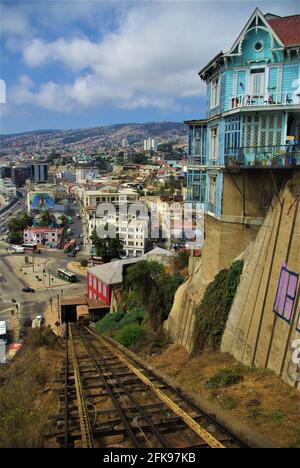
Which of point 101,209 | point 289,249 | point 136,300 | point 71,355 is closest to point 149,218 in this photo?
point 101,209

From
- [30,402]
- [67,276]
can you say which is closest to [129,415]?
[30,402]

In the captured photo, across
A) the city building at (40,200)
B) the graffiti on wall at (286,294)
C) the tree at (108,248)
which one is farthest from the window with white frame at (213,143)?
the city building at (40,200)

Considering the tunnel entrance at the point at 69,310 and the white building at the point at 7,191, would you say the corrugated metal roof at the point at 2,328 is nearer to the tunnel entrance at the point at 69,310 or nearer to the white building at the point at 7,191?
the tunnel entrance at the point at 69,310

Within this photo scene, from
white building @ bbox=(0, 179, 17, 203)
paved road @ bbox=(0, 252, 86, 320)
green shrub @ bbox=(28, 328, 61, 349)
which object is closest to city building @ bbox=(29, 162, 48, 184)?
white building @ bbox=(0, 179, 17, 203)

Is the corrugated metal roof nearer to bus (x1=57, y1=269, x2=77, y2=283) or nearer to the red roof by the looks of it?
bus (x1=57, y1=269, x2=77, y2=283)

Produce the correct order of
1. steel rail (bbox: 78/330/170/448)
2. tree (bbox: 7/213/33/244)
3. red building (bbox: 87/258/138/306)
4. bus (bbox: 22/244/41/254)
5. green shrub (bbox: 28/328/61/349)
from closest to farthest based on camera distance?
1. steel rail (bbox: 78/330/170/448)
2. green shrub (bbox: 28/328/61/349)
3. red building (bbox: 87/258/138/306)
4. bus (bbox: 22/244/41/254)
5. tree (bbox: 7/213/33/244)

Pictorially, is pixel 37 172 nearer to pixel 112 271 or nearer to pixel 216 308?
pixel 112 271
